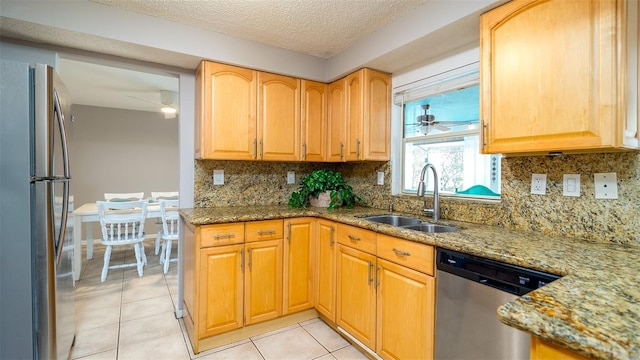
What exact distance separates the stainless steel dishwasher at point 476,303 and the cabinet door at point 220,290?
1340 millimetres

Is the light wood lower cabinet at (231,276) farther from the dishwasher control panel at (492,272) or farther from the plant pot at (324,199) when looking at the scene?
the dishwasher control panel at (492,272)

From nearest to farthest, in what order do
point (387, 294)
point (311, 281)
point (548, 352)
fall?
point (548, 352), point (387, 294), point (311, 281)

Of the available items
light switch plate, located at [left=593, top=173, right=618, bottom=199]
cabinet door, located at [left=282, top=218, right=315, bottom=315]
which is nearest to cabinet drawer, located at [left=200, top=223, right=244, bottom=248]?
cabinet door, located at [left=282, top=218, right=315, bottom=315]

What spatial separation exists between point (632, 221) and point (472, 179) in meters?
0.89

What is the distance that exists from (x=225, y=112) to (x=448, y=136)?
176 cm

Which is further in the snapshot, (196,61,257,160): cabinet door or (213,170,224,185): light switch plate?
(213,170,224,185): light switch plate

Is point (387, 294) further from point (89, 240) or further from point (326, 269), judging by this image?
point (89, 240)

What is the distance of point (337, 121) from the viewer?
9.24ft

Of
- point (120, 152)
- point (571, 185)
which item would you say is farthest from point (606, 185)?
point (120, 152)

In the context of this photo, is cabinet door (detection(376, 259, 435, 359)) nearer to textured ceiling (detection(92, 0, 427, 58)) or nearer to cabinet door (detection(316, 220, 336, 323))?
cabinet door (detection(316, 220, 336, 323))

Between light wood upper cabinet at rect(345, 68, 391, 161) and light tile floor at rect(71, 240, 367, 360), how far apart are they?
1.47 m

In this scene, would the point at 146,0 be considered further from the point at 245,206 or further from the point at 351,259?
the point at 351,259

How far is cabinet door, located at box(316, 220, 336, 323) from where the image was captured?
7.41ft

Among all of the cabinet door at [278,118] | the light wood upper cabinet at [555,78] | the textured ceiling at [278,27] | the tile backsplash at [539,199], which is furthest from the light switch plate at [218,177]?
the light wood upper cabinet at [555,78]
